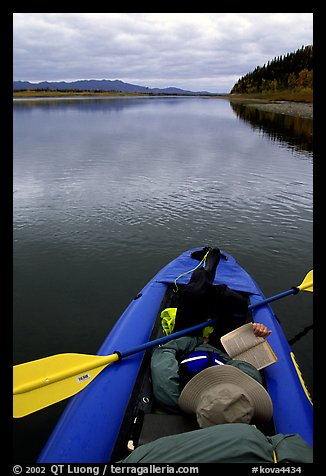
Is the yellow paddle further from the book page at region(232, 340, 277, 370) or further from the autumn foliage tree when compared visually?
the autumn foliage tree

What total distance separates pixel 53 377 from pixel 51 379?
0.09ft

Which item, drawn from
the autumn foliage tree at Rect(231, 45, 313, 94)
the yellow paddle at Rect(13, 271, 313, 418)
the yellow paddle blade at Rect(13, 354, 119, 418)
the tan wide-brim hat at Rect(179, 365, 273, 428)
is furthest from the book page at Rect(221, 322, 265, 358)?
the autumn foliage tree at Rect(231, 45, 313, 94)

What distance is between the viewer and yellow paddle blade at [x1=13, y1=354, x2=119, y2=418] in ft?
10.1

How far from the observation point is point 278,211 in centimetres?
1050

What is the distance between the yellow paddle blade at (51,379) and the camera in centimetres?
308

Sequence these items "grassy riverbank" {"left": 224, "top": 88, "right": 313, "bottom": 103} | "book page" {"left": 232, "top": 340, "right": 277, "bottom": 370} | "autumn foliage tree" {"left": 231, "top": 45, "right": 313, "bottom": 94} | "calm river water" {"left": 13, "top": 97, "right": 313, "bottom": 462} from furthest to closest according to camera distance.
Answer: "autumn foliage tree" {"left": 231, "top": 45, "right": 313, "bottom": 94} < "grassy riverbank" {"left": 224, "top": 88, "right": 313, "bottom": 103} < "calm river water" {"left": 13, "top": 97, "right": 313, "bottom": 462} < "book page" {"left": 232, "top": 340, "right": 277, "bottom": 370}

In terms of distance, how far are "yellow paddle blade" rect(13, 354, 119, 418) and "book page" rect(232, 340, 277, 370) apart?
4.41 feet

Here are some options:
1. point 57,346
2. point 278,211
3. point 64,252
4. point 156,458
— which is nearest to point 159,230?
point 64,252

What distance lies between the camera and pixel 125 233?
29.1ft

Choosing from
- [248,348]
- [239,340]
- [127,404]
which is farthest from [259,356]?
[127,404]

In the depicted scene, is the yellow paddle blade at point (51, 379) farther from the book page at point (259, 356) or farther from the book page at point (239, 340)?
the book page at point (259, 356)

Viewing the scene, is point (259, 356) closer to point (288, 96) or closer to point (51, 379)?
point (51, 379)
